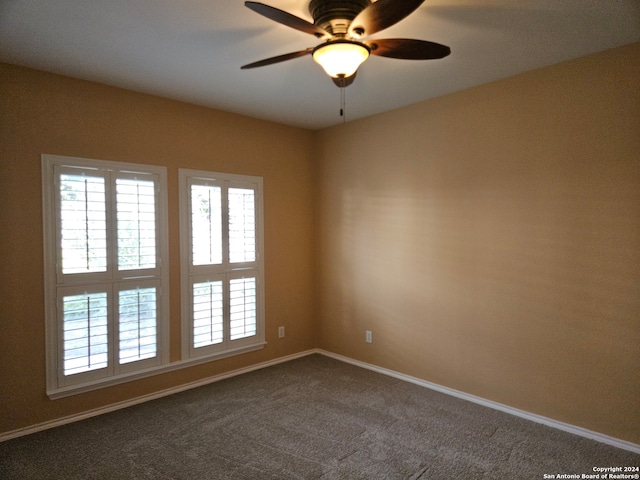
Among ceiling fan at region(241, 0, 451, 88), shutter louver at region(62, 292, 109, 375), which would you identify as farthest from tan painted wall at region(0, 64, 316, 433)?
ceiling fan at region(241, 0, 451, 88)

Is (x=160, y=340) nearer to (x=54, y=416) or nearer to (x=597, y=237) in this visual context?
(x=54, y=416)

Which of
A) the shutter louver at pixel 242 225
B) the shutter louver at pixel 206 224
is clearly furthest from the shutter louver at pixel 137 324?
the shutter louver at pixel 242 225

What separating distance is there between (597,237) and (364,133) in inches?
92.0

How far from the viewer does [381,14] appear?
5.23 feet

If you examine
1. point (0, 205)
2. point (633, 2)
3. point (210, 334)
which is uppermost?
point (633, 2)

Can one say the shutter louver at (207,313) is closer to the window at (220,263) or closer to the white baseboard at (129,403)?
the window at (220,263)

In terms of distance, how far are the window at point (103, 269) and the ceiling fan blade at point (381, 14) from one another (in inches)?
92.1

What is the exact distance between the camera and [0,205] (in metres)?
2.73

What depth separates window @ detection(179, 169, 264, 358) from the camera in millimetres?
3621

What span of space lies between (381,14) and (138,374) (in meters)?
3.22

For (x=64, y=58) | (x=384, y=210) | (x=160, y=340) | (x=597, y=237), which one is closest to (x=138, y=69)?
(x=64, y=58)

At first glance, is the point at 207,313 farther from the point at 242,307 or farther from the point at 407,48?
the point at 407,48

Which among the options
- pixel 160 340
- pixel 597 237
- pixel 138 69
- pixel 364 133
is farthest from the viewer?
pixel 364 133

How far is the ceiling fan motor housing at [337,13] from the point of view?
5.99ft
